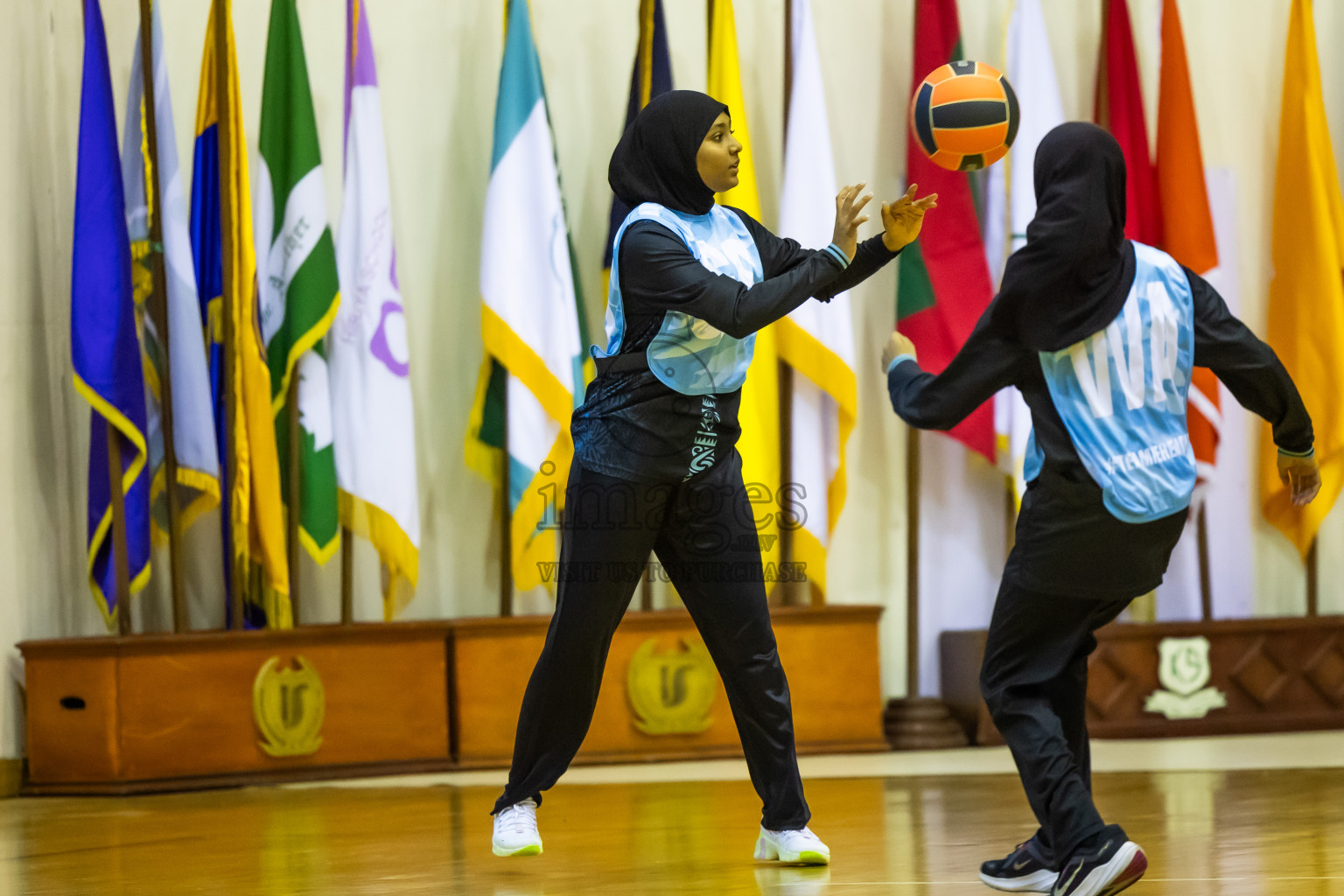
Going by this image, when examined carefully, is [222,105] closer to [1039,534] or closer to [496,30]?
[496,30]

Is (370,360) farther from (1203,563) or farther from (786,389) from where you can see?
(1203,563)

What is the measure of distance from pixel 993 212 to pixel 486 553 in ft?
6.60

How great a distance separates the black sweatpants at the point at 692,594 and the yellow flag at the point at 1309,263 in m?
2.80

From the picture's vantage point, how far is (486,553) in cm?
434

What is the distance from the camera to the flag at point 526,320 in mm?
3994

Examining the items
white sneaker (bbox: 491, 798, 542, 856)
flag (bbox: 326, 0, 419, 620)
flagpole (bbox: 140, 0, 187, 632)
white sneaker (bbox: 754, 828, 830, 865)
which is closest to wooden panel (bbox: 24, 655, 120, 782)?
flagpole (bbox: 140, 0, 187, 632)

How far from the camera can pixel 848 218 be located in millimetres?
2215

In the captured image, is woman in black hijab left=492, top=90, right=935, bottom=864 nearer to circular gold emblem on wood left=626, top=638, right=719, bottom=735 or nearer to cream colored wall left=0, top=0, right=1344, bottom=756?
circular gold emblem on wood left=626, top=638, right=719, bottom=735

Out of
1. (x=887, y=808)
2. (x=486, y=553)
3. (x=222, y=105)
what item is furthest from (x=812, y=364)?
(x=222, y=105)

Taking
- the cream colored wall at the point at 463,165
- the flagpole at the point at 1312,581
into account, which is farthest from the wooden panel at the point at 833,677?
the flagpole at the point at 1312,581

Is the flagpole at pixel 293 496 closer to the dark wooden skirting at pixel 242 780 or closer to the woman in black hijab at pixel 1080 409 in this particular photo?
the dark wooden skirting at pixel 242 780

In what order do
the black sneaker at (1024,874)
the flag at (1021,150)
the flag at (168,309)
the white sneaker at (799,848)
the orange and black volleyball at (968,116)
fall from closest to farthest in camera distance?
the black sneaker at (1024,874), the white sneaker at (799,848), the orange and black volleyball at (968,116), the flag at (168,309), the flag at (1021,150)

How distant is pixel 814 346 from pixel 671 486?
1.86m

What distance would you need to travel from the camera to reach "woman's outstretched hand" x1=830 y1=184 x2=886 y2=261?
2193 mm
